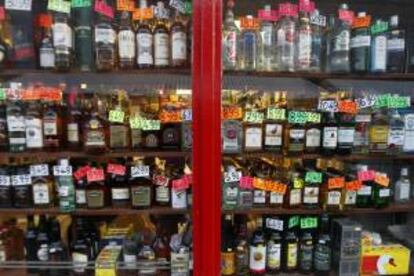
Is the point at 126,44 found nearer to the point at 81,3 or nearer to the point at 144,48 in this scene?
the point at 144,48

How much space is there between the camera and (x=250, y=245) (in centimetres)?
203

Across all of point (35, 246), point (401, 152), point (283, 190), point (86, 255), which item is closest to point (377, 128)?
point (401, 152)

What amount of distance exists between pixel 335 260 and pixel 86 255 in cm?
127

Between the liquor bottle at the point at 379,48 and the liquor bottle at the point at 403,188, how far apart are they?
0.59m

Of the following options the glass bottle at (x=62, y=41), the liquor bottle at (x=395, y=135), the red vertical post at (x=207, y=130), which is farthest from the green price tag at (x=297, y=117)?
the glass bottle at (x=62, y=41)

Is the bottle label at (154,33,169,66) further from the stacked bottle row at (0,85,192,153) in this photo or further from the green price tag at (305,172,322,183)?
the green price tag at (305,172,322,183)

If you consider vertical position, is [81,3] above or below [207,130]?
above

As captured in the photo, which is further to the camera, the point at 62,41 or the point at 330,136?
Result: the point at 330,136

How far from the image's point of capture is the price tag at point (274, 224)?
2043mm

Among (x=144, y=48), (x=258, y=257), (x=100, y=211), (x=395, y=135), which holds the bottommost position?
(x=258, y=257)

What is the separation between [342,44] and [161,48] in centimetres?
88

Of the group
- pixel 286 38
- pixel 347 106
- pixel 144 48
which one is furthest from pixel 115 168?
pixel 347 106

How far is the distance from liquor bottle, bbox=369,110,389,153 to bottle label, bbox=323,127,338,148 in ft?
0.68

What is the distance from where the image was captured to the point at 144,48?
6.03 ft
